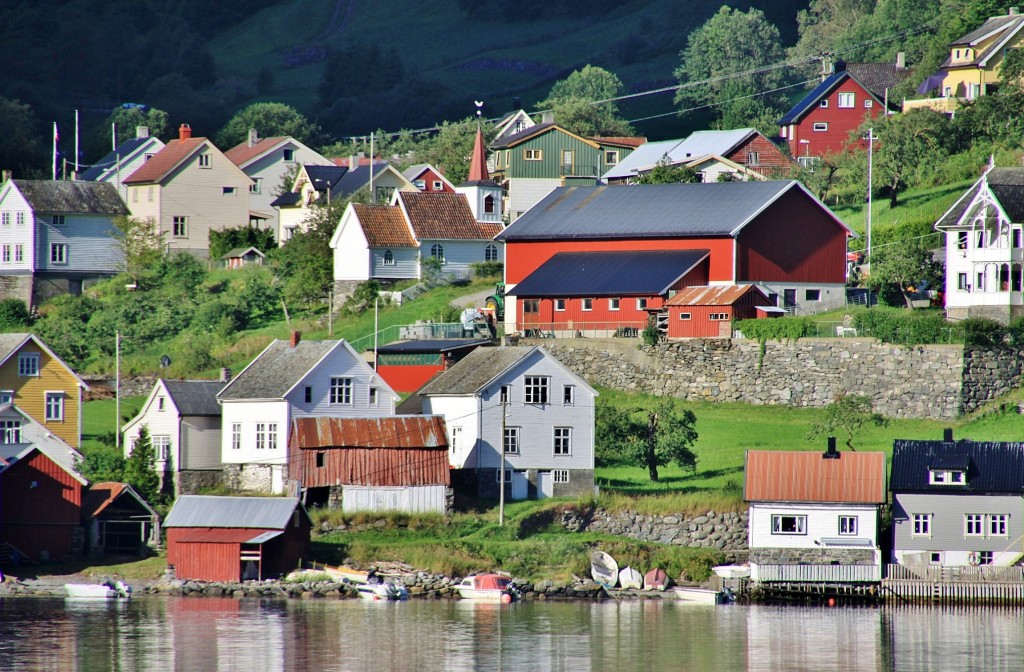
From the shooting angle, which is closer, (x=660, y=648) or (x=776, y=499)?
(x=660, y=648)

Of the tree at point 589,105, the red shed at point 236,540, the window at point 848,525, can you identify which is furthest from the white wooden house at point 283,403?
the tree at point 589,105

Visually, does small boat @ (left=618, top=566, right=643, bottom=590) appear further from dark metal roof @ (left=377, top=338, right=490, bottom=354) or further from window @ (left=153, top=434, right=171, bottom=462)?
dark metal roof @ (left=377, top=338, right=490, bottom=354)

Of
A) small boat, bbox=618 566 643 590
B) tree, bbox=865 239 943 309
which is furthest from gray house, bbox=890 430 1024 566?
→ tree, bbox=865 239 943 309

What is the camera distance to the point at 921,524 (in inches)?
2212

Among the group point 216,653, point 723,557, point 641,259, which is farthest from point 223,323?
point 216,653

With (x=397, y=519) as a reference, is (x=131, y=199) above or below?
above

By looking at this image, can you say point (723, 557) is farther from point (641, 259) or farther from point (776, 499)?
point (641, 259)

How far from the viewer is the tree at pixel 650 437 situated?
6091cm

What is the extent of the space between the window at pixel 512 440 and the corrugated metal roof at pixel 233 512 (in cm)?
872

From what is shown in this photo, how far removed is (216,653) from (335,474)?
14.7 metres

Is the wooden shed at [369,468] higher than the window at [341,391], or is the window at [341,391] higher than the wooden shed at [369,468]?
the window at [341,391]

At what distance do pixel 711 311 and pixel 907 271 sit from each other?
8826 millimetres

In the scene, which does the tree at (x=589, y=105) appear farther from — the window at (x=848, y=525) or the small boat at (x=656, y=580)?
the small boat at (x=656, y=580)

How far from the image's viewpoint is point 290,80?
602 ft
